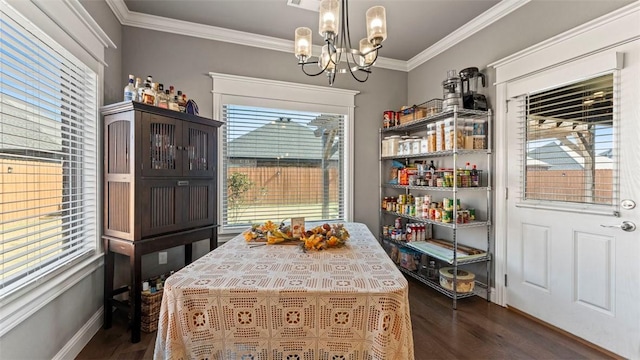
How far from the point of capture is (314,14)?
2660 millimetres

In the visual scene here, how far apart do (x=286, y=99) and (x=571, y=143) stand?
264cm

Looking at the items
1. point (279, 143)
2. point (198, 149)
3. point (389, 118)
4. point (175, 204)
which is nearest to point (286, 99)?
point (279, 143)

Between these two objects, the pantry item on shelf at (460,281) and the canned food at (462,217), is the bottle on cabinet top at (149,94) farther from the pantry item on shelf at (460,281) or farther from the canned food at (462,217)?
the pantry item on shelf at (460,281)

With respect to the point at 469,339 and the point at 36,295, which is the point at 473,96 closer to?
the point at 469,339

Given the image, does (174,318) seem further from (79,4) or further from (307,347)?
(79,4)

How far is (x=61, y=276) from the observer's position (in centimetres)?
174

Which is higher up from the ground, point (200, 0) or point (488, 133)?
point (200, 0)

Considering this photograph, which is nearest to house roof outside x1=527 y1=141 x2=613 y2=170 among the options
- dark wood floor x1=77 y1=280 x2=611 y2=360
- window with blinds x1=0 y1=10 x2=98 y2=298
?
dark wood floor x1=77 y1=280 x2=611 y2=360

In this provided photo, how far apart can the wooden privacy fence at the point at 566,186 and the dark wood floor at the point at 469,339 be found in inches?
41.3

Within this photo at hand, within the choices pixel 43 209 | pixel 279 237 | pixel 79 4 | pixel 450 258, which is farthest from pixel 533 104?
pixel 43 209

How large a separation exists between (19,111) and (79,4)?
862 mm

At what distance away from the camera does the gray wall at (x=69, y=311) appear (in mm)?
1412

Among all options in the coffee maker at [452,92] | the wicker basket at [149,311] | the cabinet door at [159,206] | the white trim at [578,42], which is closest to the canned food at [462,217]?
the coffee maker at [452,92]

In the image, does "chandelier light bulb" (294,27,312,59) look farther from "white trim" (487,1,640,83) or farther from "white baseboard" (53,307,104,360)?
"white baseboard" (53,307,104,360)
